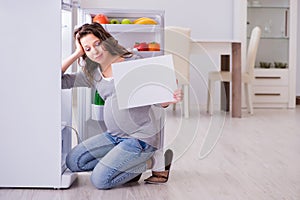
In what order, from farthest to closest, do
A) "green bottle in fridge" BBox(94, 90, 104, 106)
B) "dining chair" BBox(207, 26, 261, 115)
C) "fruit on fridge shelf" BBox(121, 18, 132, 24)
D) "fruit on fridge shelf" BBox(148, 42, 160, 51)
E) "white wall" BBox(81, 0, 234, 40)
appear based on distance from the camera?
"white wall" BBox(81, 0, 234, 40) < "dining chair" BBox(207, 26, 261, 115) < "fruit on fridge shelf" BBox(121, 18, 132, 24) < "fruit on fridge shelf" BBox(148, 42, 160, 51) < "green bottle in fridge" BBox(94, 90, 104, 106)

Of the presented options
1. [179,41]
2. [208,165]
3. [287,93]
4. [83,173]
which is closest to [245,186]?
[208,165]

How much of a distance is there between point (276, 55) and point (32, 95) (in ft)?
13.5

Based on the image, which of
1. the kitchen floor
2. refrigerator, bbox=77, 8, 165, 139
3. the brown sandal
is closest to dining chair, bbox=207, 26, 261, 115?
the kitchen floor

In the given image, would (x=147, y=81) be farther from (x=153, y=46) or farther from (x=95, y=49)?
(x=153, y=46)

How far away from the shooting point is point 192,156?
3.07 metres

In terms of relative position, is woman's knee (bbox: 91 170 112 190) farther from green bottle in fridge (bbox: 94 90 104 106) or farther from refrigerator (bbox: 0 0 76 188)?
green bottle in fridge (bbox: 94 90 104 106)

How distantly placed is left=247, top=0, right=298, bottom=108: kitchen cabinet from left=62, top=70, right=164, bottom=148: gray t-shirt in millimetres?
3641

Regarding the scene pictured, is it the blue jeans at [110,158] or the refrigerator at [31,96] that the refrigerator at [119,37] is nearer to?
the blue jeans at [110,158]

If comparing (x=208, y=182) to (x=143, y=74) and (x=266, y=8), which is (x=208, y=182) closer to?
(x=143, y=74)

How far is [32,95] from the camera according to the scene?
7.27ft

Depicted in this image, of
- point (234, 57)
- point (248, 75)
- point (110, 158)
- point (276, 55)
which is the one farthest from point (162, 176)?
point (276, 55)

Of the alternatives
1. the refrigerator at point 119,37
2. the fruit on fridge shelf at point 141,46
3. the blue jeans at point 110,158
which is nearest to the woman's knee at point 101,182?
the blue jeans at point 110,158

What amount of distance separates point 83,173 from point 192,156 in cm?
72

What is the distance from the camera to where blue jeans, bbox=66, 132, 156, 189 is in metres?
2.29
